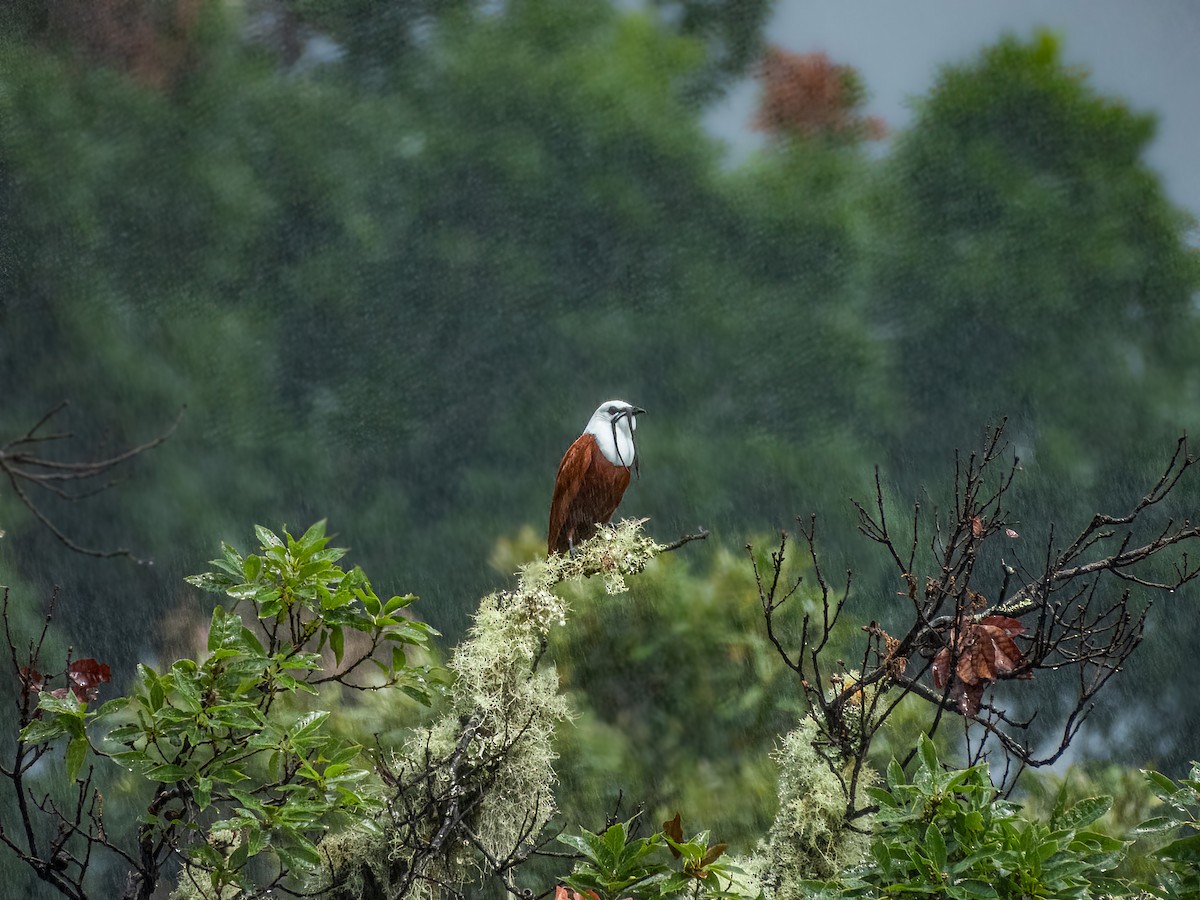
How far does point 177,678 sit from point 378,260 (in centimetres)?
392

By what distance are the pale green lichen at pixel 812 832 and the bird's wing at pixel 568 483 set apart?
72 cm

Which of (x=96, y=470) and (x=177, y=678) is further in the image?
(x=177, y=678)

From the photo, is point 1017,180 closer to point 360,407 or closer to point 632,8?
point 632,8

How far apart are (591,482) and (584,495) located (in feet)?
0.09

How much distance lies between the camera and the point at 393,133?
525 centimetres

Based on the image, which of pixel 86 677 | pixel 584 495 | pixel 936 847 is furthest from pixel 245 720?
pixel 584 495

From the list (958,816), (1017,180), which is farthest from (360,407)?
(958,816)

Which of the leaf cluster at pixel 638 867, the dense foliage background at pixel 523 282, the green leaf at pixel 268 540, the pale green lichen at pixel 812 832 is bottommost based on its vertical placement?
the leaf cluster at pixel 638 867

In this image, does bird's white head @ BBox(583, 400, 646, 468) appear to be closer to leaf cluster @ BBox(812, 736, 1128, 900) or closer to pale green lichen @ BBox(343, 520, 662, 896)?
pale green lichen @ BBox(343, 520, 662, 896)

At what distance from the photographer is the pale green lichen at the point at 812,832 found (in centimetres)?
165

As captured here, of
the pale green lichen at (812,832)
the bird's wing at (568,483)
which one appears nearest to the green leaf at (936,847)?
the pale green lichen at (812,832)

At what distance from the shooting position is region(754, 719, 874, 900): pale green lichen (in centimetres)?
165

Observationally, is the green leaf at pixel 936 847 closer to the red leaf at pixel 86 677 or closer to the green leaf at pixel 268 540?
the green leaf at pixel 268 540

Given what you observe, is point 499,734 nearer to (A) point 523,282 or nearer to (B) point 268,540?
(B) point 268,540
